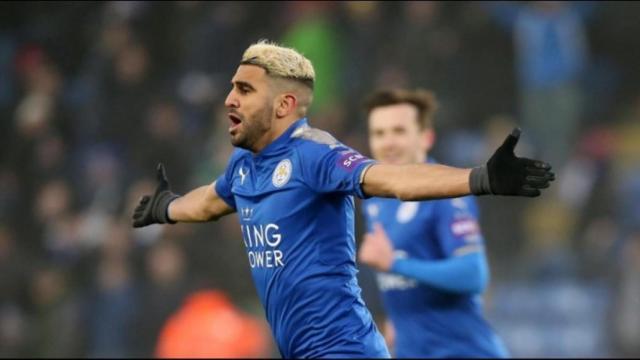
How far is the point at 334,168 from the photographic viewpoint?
145 inches

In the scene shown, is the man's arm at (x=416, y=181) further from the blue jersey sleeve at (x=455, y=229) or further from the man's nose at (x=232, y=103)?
the blue jersey sleeve at (x=455, y=229)

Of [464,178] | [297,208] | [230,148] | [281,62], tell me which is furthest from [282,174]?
[230,148]

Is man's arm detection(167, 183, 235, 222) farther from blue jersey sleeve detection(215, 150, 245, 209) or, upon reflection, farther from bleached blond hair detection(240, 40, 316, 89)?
bleached blond hair detection(240, 40, 316, 89)

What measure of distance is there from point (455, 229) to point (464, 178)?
2018 mm

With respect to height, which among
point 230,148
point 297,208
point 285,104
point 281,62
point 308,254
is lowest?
point 230,148

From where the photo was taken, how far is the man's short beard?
3.96 metres

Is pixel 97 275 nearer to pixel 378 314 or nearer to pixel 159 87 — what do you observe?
pixel 159 87

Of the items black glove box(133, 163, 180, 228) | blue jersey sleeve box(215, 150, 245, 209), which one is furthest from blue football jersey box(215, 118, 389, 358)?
black glove box(133, 163, 180, 228)

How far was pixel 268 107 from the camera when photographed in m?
3.99

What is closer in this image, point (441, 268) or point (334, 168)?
point (334, 168)

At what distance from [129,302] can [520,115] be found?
142 inches

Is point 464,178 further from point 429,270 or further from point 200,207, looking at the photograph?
point 429,270

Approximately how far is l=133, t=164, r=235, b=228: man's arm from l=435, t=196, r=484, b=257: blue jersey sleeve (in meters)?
1.20

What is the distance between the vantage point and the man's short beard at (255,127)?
396 cm
